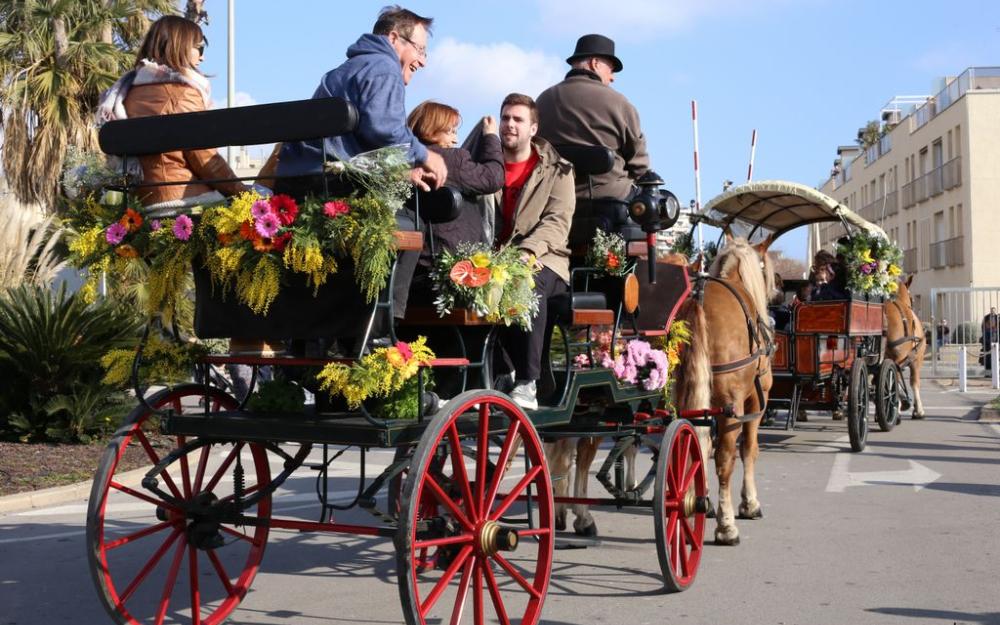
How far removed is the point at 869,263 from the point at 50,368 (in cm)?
887

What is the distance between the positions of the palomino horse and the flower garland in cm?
1245

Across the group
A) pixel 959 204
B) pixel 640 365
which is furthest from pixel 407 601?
pixel 959 204

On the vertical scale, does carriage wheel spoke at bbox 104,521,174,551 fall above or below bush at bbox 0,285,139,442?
below

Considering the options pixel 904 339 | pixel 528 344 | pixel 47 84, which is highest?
pixel 47 84

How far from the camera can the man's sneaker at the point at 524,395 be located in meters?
5.71

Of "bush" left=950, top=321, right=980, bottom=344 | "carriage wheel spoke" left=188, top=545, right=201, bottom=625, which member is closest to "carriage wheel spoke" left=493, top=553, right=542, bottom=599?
"carriage wheel spoke" left=188, top=545, right=201, bottom=625

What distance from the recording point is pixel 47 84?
21.7m

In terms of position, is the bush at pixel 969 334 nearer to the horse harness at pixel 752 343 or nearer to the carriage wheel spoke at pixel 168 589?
the horse harness at pixel 752 343

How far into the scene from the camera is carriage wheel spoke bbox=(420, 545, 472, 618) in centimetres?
450

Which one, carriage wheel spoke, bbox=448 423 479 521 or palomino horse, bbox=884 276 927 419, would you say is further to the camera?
palomino horse, bbox=884 276 927 419

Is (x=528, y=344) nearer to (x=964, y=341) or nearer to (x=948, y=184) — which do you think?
(x=964, y=341)

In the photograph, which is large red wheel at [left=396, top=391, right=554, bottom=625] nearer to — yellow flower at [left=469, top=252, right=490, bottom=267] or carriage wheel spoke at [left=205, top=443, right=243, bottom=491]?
yellow flower at [left=469, top=252, right=490, bottom=267]

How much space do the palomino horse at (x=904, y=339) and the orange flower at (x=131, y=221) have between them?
12.6m

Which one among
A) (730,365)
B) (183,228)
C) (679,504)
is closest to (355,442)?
(183,228)
